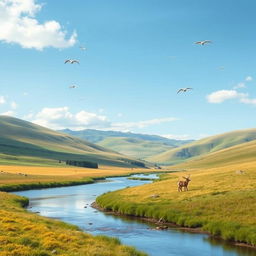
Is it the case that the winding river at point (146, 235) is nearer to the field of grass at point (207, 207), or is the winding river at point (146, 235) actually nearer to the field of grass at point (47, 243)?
the field of grass at point (207, 207)

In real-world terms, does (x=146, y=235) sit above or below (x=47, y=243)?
below

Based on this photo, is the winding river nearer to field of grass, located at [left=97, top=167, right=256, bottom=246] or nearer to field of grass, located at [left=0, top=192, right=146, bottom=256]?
field of grass, located at [left=97, top=167, right=256, bottom=246]

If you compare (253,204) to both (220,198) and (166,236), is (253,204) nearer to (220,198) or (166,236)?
(220,198)

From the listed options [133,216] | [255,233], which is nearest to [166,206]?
[133,216]

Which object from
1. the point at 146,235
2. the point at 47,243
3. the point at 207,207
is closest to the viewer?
the point at 47,243

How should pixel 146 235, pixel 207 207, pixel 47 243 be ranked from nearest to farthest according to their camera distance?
pixel 47 243
pixel 146 235
pixel 207 207

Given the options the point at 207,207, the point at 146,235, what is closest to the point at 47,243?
the point at 146,235

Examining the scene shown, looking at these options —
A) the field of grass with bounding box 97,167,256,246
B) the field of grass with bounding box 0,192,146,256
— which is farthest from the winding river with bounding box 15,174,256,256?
the field of grass with bounding box 0,192,146,256

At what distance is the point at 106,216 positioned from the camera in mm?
57188

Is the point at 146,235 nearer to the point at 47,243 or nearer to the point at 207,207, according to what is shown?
the point at 207,207

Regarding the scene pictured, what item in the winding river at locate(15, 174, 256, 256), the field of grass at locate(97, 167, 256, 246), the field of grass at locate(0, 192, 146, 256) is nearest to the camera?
the field of grass at locate(0, 192, 146, 256)

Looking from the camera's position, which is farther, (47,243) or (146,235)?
(146,235)

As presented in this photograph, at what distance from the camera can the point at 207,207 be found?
50656 mm

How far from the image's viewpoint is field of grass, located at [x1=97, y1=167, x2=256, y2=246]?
42.1m
